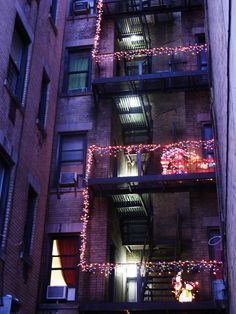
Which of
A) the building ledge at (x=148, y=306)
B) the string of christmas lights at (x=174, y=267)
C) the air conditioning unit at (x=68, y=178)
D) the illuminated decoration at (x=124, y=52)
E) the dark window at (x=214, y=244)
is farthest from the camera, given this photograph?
the illuminated decoration at (x=124, y=52)

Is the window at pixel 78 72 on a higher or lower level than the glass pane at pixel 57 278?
higher

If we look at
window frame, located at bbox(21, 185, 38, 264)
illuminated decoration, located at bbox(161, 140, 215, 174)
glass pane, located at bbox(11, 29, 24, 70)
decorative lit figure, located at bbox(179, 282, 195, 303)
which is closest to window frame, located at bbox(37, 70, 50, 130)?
glass pane, located at bbox(11, 29, 24, 70)

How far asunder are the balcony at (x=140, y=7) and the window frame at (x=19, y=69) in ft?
16.1

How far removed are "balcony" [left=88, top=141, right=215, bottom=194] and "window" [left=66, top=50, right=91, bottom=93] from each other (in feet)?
9.06

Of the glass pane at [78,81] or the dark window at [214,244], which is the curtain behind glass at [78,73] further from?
the dark window at [214,244]

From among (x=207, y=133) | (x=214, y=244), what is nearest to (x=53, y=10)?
(x=207, y=133)

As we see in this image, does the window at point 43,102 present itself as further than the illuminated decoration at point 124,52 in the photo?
No

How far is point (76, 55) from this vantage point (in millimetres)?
18875

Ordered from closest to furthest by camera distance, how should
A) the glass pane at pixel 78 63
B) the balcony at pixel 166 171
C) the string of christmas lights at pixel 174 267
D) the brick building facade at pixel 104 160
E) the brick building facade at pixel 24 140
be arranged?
the brick building facade at pixel 24 140
the brick building facade at pixel 104 160
the string of christmas lights at pixel 174 267
the balcony at pixel 166 171
the glass pane at pixel 78 63

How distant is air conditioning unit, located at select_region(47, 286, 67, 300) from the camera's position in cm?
1441

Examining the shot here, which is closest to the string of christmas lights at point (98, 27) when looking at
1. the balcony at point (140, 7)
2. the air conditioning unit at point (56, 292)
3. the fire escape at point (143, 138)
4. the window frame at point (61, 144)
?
the balcony at point (140, 7)

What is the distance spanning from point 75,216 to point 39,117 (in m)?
3.19

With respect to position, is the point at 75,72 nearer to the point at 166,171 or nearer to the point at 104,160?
the point at 104,160

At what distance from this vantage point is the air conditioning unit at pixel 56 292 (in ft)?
47.3
